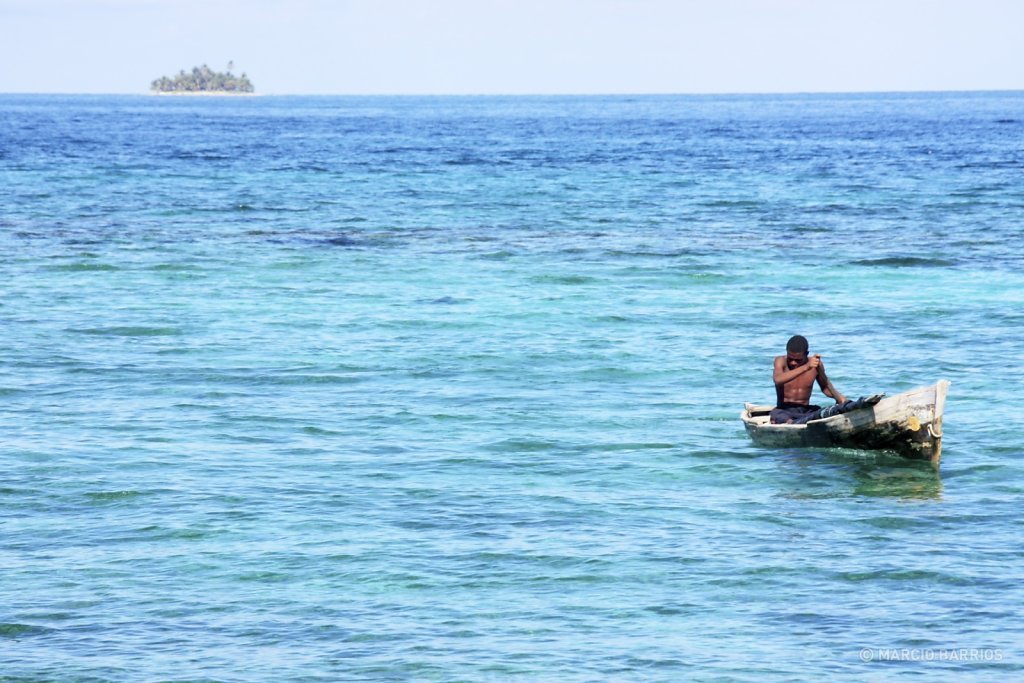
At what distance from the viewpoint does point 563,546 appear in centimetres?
1429

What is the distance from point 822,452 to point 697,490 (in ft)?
6.74

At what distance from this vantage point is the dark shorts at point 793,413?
17.6 metres

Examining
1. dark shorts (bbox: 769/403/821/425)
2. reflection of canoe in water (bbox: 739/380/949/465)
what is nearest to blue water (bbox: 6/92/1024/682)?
reflection of canoe in water (bbox: 739/380/949/465)

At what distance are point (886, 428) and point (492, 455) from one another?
4.69m

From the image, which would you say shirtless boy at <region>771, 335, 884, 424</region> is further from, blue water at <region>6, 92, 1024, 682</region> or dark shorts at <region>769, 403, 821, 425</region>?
blue water at <region>6, 92, 1024, 682</region>

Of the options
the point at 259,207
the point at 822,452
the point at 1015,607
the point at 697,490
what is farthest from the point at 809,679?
the point at 259,207

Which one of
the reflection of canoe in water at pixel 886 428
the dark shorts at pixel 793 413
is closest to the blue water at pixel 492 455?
the reflection of canoe in water at pixel 886 428

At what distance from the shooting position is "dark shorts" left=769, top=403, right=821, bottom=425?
17.6 metres

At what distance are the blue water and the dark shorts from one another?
413 millimetres

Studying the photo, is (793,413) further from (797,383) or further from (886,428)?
(886,428)

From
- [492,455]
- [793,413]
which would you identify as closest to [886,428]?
[793,413]

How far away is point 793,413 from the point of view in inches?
698

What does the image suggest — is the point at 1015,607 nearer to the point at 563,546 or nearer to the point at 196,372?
the point at 563,546

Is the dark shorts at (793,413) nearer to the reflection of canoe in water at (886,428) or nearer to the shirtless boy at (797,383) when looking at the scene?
the shirtless boy at (797,383)
